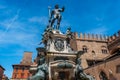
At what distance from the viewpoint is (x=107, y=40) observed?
120ft

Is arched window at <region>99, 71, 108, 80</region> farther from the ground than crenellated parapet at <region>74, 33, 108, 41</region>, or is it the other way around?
crenellated parapet at <region>74, 33, 108, 41</region>

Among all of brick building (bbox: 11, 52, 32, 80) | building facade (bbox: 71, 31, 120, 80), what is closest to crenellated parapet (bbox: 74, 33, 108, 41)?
building facade (bbox: 71, 31, 120, 80)

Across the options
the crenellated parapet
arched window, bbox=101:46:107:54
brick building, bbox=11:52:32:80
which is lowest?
brick building, bbox=11:52:32:80

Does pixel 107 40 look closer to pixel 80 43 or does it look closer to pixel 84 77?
pixel 80 43

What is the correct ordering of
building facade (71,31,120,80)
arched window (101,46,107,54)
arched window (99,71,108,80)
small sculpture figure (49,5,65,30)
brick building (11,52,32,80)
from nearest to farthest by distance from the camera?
small sculpture figure (49,5,65,30) → arched window (99,71,108,80) → building facade (71,31,120,80) → arched window (101,46,107,54) → brick building (11,52,32,80)

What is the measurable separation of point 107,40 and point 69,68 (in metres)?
31.0

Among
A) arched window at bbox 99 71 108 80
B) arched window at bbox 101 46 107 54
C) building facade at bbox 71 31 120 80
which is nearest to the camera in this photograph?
arched window at bbox 99 71 108 80

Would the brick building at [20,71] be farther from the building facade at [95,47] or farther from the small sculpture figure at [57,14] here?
the small sculpture figure at [57,14]

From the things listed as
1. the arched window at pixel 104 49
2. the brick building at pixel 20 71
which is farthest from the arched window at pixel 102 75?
the brick building at pixel 20 71

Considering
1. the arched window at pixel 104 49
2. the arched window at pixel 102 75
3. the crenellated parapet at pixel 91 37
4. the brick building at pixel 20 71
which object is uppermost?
the crenellated parapet at pixel 91 37

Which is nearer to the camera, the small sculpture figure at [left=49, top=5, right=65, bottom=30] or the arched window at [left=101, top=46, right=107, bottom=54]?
the small sculpture figure at [left=49, top=5, right=65, bottom=30]

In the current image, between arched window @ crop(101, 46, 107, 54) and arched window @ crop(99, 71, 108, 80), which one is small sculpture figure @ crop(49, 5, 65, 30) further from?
arched window @ crop(101, 46, 107, 54)

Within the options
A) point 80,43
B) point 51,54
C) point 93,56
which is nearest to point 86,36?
point 80,43

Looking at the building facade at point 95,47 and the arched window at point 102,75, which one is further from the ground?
the building facade at point 95,47
